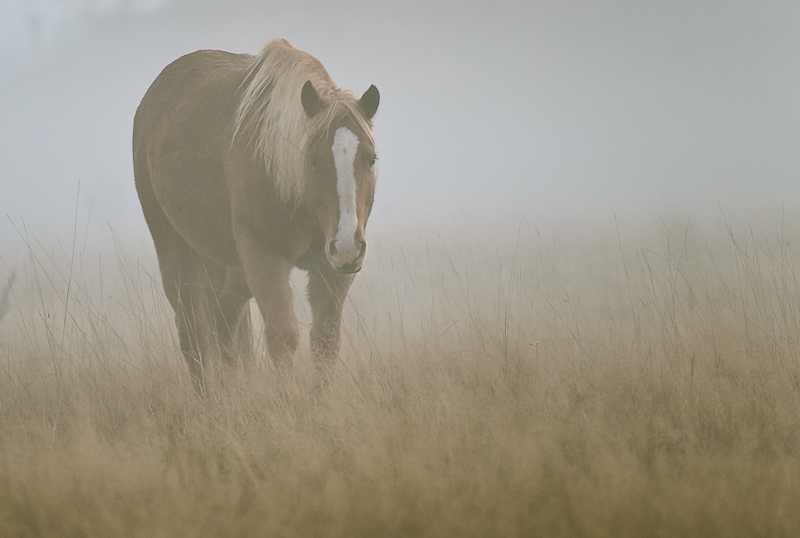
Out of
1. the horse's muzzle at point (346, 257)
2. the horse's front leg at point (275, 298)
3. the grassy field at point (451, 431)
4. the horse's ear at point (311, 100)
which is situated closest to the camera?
the grassy field at point (451, 431)

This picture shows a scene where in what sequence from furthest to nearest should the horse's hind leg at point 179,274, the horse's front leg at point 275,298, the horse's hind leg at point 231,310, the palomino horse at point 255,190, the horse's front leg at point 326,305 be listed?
the horse's hind leg at point 231,310 < the horse's hind leg at point 179,274 < the horse's front leg at point 326,305 < the horse's front leg at point 275,298 < the palomino horse at point 255,190

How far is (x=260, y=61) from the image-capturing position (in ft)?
13.7

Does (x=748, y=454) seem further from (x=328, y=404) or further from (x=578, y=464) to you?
(x=328, y=404)

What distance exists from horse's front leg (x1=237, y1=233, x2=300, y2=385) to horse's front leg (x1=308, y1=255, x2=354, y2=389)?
0.65 feet

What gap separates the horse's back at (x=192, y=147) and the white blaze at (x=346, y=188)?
104 cm

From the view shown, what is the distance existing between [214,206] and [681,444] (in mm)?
2834

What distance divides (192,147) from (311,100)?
117cm

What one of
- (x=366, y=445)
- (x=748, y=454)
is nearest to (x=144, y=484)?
(x=366, y=445)

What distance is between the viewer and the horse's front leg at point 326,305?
153 inches

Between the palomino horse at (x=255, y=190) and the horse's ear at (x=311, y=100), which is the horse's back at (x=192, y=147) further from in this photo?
the horse's ear at (x=311, y=100)

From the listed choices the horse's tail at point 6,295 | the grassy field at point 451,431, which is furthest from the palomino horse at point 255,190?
the horse's tail at point 6,295

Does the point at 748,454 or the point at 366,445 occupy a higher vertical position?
the point at 366,445

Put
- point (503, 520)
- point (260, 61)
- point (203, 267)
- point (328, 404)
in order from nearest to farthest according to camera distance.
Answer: point (503, 520) < point (328, 404) < point (260, 61) < point (203, 267)

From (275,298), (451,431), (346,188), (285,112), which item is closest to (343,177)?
(346,188)
